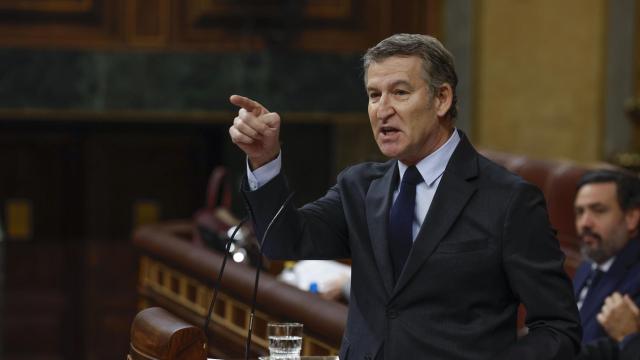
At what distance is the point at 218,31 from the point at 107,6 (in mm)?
691

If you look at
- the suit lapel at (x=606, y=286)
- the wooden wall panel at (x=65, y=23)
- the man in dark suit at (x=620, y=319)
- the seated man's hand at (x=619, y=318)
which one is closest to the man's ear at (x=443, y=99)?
the man in dark suit at (x=620, y=319)

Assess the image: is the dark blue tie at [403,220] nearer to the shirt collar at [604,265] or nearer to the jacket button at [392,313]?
the jacket button at [392,313]

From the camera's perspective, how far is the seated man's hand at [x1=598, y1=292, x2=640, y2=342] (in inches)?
146

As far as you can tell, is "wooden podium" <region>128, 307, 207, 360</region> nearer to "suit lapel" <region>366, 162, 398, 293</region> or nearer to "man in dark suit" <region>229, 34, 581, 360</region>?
"man in dark suit" <region>229, 34, 581, 360</region>

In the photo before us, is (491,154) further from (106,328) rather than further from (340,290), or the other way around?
(106,328)

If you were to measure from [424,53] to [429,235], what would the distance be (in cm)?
33

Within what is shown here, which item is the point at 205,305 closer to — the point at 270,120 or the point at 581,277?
the point at 581,277

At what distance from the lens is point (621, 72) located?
743 centimetres

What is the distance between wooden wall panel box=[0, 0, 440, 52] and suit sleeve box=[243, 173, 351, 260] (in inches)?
202

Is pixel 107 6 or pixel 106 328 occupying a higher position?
pixel 107 6

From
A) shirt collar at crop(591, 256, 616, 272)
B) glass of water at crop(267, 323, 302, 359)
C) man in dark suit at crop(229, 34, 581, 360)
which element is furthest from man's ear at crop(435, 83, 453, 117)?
shirt collar at crop(591, 256, 616, 272)

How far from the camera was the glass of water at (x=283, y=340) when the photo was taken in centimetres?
247

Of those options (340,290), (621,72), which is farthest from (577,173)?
(621,72)

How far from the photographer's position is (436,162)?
2.31 metres
